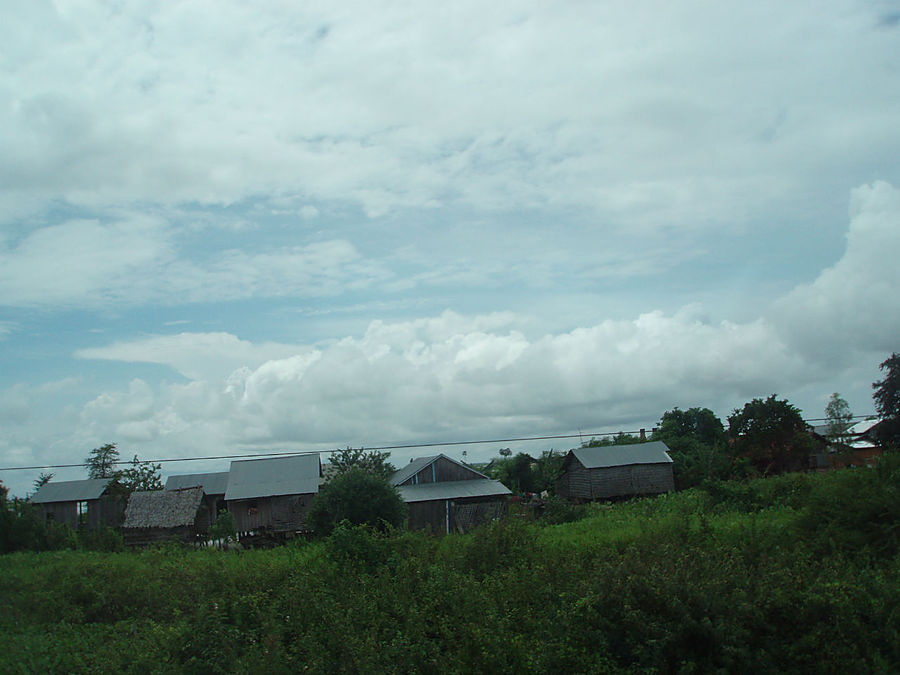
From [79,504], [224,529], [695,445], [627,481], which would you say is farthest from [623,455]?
[79,504]

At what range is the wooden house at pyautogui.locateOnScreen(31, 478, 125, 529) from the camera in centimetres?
4478

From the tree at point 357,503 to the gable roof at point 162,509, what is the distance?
12890mm

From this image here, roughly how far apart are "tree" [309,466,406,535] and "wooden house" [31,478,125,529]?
23.9 m

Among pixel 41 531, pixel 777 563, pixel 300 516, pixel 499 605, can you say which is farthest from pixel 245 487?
pixel 777 563

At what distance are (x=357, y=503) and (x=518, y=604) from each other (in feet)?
51.9

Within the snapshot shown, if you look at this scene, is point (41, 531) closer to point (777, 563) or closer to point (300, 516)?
point (300, 516)

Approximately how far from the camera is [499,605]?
1119cm

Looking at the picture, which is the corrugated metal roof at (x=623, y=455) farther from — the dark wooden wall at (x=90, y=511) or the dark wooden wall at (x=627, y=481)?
the dark wooden wall at (x=90, y=511)

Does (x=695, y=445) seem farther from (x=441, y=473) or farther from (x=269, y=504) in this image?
(x=269, y=504)

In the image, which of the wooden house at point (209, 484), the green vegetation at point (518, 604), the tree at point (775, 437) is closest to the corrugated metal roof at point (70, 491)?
the wooden house at point (209, 484)

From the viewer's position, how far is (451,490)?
36.7m

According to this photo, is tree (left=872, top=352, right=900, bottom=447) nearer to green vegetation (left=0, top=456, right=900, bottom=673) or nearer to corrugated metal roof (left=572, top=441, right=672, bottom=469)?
corrugated metal roof (left=572, top=441, right=672, bottom=469)

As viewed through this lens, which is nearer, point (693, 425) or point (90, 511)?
point (90, 511)

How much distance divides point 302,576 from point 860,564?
1076 centimetres
